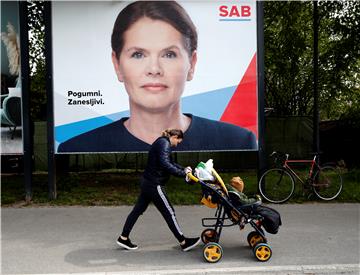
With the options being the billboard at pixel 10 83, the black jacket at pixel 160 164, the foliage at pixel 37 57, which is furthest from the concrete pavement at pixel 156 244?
the foliage at pixel 37 57

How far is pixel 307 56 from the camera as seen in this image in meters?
18.7

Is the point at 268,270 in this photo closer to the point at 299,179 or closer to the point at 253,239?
the point at 253,239

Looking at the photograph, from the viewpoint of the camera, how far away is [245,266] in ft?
18.2

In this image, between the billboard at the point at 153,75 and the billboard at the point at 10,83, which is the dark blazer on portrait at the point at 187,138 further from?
the billboard at the point at 10,83

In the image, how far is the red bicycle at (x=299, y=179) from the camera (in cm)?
935

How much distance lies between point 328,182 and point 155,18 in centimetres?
477

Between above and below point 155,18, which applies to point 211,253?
below

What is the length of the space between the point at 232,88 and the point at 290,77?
10358 millimetres

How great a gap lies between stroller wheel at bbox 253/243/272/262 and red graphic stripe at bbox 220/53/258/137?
401cm

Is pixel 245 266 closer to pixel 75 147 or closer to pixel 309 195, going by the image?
pixel 309 195

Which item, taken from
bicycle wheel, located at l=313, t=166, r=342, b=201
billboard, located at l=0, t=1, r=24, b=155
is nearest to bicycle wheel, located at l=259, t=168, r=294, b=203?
bicycle wheel, located at l=313, t=166, r=342, b=201

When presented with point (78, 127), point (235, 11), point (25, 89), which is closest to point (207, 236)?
point (78, 127)

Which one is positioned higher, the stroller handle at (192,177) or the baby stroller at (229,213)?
the stroller handle at (192,177)

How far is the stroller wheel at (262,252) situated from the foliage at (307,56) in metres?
9.87
